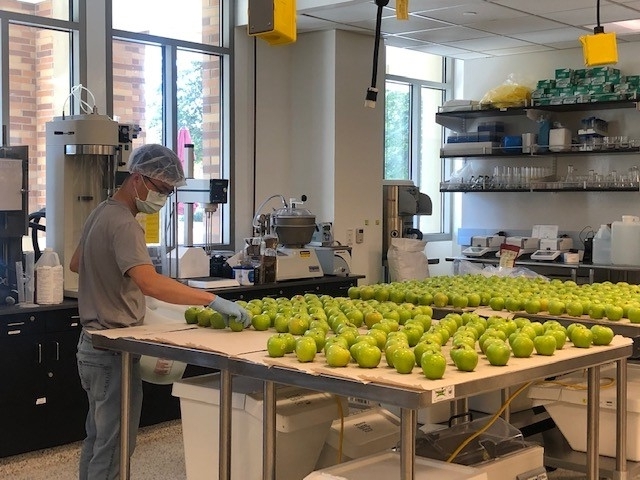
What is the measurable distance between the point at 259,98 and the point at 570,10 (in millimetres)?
2518

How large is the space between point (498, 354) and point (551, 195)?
556cm

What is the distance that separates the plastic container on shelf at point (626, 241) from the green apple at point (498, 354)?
4.64 metres

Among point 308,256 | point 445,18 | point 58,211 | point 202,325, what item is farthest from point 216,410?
point 445,18

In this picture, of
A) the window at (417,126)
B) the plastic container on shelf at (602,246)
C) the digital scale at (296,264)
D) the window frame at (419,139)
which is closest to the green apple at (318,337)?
the digital scale at (296,264)

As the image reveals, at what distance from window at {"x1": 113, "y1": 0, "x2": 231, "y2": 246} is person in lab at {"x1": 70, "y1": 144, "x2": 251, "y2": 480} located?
7.79 feet

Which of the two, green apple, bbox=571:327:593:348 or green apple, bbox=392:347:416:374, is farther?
green apple, bbox=571:327:593:348

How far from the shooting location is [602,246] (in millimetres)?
7090

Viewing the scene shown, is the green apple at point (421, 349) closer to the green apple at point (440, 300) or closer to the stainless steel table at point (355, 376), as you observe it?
the stainless steel table at point (355, 376)

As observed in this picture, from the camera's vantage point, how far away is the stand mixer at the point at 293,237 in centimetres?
582

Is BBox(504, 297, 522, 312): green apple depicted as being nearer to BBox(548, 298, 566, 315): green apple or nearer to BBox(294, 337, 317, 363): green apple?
BBox(548, 298, 566, 315): green apple

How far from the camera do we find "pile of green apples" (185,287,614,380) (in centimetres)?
250

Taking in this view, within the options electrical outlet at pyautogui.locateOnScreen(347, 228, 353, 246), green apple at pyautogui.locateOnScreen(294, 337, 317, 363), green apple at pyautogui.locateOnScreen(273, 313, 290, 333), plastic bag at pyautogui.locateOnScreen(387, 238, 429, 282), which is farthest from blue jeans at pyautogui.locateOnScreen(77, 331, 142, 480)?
plastic bag at pyautogui.locateOnScreen(387, 238, 429, 282)

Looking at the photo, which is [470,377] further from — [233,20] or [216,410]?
[233,20]

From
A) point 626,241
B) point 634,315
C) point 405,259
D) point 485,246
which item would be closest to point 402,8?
point 634,315
